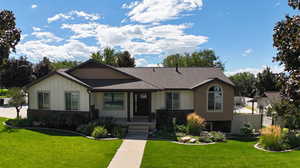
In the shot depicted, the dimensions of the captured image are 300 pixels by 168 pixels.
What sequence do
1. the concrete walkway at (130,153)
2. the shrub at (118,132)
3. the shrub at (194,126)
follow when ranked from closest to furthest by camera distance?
the concrete walkway at (130,153) < the shrub at (118,132) < the shrub at (194,126)

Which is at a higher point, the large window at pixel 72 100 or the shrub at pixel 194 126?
the large window at pixel 72 100

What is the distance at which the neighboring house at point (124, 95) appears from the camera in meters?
15.1

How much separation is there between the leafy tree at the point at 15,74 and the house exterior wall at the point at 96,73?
2199 cm

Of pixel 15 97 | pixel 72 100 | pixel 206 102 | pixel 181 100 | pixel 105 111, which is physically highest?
pixel 15 97

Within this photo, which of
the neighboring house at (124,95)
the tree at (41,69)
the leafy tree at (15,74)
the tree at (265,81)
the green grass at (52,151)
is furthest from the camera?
the tree at (265,81)

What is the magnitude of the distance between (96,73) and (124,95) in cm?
342

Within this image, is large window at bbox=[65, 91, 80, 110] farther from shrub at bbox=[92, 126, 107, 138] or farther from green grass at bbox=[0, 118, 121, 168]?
shrub at bbox=[92, 126, 107, 138]

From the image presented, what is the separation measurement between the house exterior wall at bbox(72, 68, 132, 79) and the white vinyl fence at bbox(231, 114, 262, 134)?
10.7 meters

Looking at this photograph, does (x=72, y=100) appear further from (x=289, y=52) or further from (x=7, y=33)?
(x=289, y=52)

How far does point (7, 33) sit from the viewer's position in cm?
1692

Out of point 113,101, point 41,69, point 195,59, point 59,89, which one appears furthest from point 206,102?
point 195,59

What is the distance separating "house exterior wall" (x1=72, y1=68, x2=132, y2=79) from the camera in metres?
17.3

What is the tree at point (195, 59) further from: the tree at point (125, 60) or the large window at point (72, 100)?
the large window at point (72, 100)

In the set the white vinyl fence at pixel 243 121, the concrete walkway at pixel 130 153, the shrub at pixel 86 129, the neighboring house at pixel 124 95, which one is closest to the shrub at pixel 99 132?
the shrub at pixel 86 129
